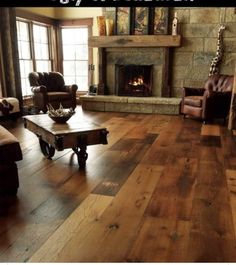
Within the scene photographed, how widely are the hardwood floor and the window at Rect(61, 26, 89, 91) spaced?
438 centimetres

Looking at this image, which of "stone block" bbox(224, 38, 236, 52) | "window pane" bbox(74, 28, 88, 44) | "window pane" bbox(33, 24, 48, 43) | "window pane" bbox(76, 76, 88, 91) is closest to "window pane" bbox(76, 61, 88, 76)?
"window pane" bbox(76, 76, 88, 91)

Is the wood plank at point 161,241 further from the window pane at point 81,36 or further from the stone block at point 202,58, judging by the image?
the window pane at point 81,36

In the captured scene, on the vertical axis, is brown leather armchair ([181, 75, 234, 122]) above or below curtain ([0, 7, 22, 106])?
below

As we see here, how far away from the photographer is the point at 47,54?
781cm

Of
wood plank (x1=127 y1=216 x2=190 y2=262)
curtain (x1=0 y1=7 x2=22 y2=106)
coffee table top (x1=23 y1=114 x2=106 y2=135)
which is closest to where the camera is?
wood plank (x1=127 y1=216 x2=190 y2=262)

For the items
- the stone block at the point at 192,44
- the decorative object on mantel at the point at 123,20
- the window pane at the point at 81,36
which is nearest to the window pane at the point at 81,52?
the window pane at the point at 81,36

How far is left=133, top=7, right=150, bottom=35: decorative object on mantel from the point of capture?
257 inches

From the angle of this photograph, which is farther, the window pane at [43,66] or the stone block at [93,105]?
the window pane at [43,66]

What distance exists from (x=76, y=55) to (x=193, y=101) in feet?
12.5

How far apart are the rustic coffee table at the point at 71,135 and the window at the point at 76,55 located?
473 cm

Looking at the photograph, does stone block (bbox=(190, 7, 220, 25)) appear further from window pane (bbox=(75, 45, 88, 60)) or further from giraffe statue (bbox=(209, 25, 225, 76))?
window pane (bbox=(75, 45, 88, 60))

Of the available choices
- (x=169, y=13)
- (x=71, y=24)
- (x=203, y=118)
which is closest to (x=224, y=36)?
(x=169, y=13)

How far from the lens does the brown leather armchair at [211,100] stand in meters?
5.37

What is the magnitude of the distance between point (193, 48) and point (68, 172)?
4.72m
